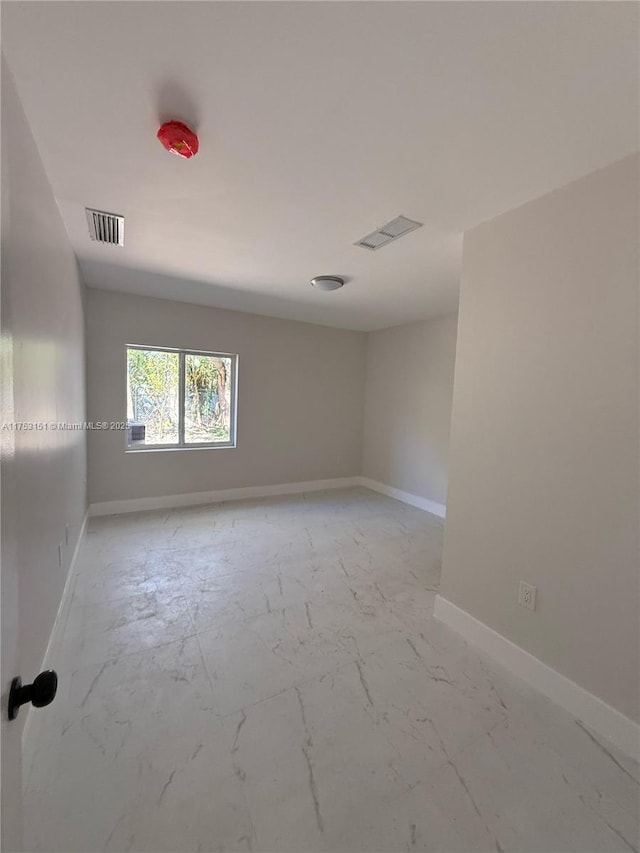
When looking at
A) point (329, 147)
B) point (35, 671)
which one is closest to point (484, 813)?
point (35, 671)

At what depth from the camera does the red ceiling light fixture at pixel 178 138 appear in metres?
1.32

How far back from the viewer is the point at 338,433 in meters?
5.48

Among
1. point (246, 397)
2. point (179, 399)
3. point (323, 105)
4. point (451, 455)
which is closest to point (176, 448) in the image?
point (179, 399)

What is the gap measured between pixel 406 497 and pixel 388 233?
3541mm

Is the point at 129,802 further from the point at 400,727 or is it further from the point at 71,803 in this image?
the point at 400,727

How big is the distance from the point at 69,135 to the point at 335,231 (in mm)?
1345

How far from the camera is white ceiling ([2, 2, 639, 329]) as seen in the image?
0.98 meters

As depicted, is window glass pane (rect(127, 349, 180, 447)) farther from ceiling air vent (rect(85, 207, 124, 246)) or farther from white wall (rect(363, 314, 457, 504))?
white wall (rect(363, 314, 457, 504))

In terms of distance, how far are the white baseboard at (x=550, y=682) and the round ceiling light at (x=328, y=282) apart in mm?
2568

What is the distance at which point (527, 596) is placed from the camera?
1806mm

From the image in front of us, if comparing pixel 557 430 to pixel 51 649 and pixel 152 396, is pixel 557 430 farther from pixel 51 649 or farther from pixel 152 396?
pixel 152 396

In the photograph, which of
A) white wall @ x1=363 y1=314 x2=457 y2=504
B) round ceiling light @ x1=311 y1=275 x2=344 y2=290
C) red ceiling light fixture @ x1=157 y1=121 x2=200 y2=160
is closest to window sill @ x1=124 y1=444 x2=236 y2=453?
white wall @ x1=363 y1=314 x2=457 y2=504

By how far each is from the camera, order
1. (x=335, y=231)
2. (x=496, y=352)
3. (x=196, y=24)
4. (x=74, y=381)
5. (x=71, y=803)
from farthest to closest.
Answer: (x=74, y=381) < (x=335, y=231) < (x=496, y=352) < (x=71, y=803) < (x=196, y=24)

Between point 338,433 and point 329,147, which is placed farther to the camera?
point 338,433
